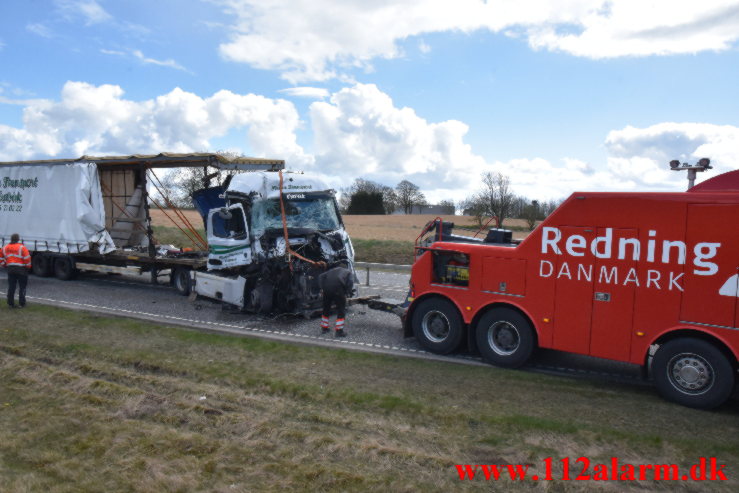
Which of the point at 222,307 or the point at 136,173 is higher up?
the point at 136,173

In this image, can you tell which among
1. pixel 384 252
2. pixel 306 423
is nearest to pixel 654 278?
pixel 306 423

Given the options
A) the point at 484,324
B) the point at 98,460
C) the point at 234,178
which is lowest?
the point at 98,460

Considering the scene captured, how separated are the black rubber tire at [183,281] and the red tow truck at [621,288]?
787 cm

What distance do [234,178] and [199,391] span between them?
642cm

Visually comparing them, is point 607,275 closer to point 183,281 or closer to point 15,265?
point 183,281

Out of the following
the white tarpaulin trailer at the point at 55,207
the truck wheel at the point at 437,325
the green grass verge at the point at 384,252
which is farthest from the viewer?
the green grass verge at the point at 384,252

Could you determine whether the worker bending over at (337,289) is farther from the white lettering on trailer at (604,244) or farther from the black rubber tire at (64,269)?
the black rubber tire at (64,269)

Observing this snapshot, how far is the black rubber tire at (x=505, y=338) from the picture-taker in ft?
25.9

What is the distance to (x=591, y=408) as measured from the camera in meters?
6.57

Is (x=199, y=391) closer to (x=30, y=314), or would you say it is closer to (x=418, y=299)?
(x=418, y=299)

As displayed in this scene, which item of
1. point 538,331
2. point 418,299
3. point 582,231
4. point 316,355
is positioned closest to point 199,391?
point 316,355

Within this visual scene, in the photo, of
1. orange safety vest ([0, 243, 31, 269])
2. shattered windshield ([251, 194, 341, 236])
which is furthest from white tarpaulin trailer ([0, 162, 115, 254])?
shattered windshield ([251, 194, 341, 236])

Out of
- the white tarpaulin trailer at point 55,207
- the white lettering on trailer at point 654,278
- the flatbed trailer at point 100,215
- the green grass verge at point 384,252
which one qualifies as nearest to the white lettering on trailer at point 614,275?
the white lettering on trailer at point 654,278

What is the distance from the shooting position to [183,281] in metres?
14.3
